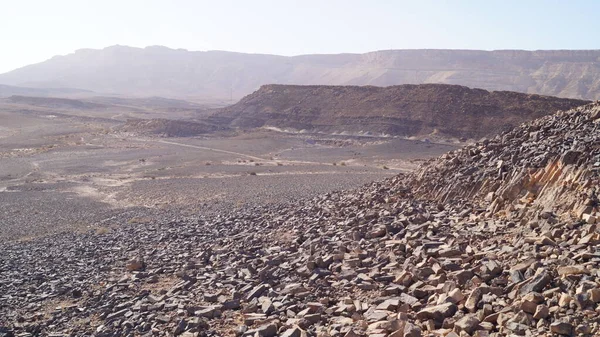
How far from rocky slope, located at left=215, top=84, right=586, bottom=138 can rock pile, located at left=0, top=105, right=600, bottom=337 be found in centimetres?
3518

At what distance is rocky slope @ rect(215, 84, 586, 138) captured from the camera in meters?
47.2

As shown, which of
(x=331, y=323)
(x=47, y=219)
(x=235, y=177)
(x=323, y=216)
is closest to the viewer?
(x=331, y=323)

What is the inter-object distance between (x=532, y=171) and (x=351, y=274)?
4300 millimetres

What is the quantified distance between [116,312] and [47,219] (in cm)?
1291

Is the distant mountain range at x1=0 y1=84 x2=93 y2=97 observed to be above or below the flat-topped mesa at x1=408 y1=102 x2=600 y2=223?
above

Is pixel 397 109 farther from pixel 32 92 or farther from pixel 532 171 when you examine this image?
pixel 32 92

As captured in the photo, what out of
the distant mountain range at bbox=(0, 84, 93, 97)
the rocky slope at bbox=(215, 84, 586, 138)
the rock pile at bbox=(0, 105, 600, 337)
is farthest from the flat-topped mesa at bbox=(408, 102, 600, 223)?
the distant mountain range at bbox=(0, 84, 93, 97)

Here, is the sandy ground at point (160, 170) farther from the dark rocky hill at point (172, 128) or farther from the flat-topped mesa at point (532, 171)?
the flat-topped mesa at point (532, 171)

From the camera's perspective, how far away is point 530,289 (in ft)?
20.5

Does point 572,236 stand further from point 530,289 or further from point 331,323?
point 331,323

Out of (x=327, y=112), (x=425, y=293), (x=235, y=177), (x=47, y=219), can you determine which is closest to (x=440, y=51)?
(x=327, y=112)

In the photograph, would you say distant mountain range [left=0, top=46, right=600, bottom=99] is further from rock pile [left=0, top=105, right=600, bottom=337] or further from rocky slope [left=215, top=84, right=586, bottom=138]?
rock pile [left=0, top=105, right=600, bottom=337]

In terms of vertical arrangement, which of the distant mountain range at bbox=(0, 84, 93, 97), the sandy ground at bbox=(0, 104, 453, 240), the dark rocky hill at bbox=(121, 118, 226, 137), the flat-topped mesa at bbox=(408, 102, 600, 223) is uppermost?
the distant mountain range at bbox=(0, 84, 93, 97)

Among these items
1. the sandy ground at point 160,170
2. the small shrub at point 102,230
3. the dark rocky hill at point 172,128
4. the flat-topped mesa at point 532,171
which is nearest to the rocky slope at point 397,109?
the sandy ground at point 160,170
